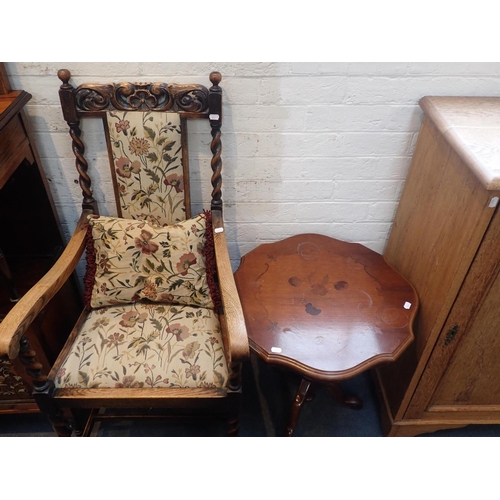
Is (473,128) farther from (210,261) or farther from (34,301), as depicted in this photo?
(34,301)

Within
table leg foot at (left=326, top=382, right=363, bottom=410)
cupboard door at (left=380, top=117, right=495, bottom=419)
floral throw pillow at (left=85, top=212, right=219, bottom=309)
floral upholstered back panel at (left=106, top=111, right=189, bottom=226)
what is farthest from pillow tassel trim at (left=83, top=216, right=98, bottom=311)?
cupboard door at (left=380, top=117, right=495, bottom=419)

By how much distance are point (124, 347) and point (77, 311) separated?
1.64 ft

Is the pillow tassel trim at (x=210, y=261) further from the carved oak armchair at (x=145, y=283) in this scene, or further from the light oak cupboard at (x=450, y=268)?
the light oak cupboard at (x=450, y=268)

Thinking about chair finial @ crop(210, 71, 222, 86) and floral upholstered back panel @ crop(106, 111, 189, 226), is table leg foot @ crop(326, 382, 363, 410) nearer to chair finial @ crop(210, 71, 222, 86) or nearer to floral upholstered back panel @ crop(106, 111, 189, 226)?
floral upholstered back panel @ crop(106, 111, 189, 226)

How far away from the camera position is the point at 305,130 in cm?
146

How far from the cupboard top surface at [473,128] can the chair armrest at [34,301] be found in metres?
1.15

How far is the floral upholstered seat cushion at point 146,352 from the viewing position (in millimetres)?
1251

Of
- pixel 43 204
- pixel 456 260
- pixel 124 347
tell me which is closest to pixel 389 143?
pixel 456 260

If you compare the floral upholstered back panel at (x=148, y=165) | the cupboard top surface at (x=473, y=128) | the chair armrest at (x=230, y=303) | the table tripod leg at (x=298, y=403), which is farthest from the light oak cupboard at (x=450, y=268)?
the floral upholstered back panel at (x=148, y=165)

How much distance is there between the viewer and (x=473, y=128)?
3.87 feet

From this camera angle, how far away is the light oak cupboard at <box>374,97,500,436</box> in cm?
109

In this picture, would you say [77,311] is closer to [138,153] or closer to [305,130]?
[138,153]

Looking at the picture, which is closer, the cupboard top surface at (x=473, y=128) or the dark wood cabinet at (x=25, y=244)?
the cupboard top surface at (x=473, y=128)

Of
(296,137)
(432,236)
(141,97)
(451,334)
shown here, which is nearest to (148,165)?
(141,97)
